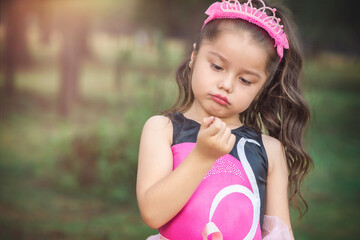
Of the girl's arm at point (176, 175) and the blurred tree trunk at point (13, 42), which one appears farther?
the blurred tree trunk at point (13, 42)

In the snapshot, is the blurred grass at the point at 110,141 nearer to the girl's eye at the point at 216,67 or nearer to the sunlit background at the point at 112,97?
the sunlit background at the point at 112,97

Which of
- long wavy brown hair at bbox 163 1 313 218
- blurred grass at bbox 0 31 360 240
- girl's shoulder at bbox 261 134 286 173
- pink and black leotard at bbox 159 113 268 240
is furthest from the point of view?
blurred grass at bbox 0 31 360 240

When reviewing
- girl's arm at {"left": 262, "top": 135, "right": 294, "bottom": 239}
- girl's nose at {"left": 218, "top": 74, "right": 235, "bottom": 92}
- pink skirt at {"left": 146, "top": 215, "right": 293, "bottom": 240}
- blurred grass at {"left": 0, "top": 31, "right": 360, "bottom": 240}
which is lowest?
blurred grass at {"left": 0, "top": 31, "right": 360, "bottom": 240}

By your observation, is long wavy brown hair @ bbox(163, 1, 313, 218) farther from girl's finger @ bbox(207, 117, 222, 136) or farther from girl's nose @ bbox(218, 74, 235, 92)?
girl's finger @ bbox(207, 117, 222, 136)

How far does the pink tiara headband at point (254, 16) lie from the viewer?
1.72 metres

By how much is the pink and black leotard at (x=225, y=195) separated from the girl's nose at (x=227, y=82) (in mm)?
187

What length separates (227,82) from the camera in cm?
163

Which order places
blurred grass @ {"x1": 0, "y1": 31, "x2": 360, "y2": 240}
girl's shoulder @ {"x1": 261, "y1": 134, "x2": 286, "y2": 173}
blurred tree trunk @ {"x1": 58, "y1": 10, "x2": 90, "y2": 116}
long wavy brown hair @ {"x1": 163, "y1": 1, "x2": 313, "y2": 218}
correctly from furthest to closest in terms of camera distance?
blurred tree trunk @ {"x1": 58, "y1": 10, "x2": 90, "y2": 116}
blurred grass @ {"x1": 0, "y1": 31, "x2": 360, "y2": 240}
long wavy brown hair @ {"x1": 163, "y1": 1, "x2": 313, "y2": 218}
girl's shoulder @ {"x1": 261, "y1": 134, "x2": 286, "y2": 173}

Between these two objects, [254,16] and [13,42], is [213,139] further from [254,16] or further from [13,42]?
[13,42]

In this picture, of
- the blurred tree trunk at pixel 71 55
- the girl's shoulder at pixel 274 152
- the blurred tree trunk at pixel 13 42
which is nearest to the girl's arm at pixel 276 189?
the girl's shoulder at pixel 274 152

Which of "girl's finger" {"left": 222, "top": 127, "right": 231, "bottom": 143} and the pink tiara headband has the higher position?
the pink tiara headband

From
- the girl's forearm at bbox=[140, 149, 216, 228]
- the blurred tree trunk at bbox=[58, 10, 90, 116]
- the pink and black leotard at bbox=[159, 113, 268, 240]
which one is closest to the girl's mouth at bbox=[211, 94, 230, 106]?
the pink and black leotard at bbox=[159, 113, 268, 240]

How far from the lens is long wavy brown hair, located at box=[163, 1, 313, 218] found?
1.94 m

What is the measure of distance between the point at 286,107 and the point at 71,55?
237 cm
